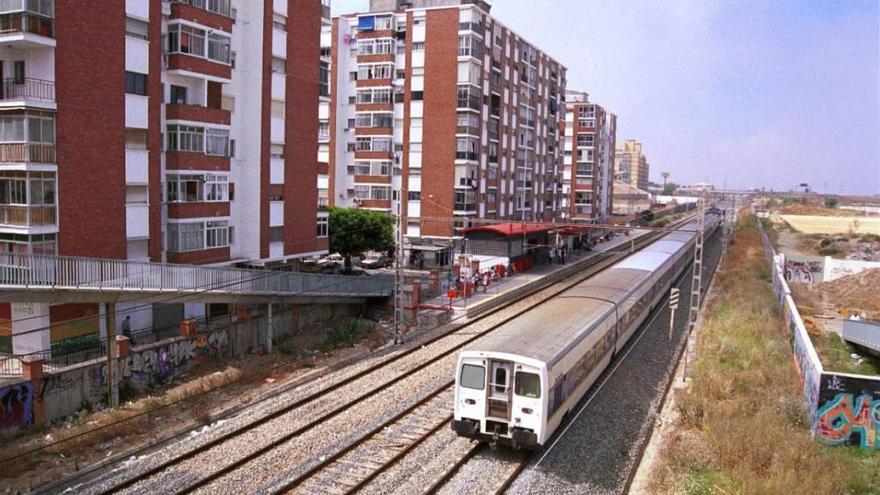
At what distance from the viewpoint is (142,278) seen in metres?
21.0

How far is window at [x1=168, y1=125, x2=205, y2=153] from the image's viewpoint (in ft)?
90.7

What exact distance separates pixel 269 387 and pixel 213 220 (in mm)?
Answer: 10374

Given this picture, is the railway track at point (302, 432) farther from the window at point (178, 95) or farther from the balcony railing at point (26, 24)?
the balcony railing at point (26, 24)

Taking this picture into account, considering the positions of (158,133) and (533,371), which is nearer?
(533,371)

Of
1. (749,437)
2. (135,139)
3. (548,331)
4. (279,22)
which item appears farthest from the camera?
(279,22)

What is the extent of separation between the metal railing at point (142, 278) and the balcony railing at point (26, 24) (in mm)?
7744

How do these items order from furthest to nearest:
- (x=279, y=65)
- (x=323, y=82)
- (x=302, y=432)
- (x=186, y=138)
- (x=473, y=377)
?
(x=323, y=82), (x=279, y=65), (x=186, y=138), (x=302, y=432), (x=473, y=377)

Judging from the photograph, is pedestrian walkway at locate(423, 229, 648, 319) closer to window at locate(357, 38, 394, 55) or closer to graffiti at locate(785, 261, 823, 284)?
graffiti at locate(785, 261, 823, 284)

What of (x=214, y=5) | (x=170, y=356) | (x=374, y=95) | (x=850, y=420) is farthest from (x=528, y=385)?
(x=374, y=95)

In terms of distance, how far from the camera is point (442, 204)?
172 feet

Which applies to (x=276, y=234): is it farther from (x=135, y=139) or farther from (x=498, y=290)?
(x=498, y=290)

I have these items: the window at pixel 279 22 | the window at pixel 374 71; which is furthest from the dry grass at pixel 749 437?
the window at pixel 374 71

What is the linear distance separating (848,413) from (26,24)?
26067mm

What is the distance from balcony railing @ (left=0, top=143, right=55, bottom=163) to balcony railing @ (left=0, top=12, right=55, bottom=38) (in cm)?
346
